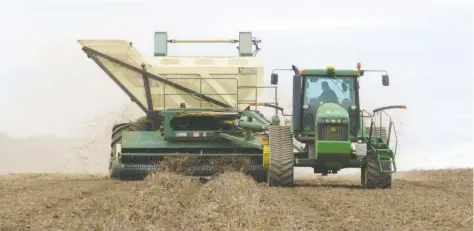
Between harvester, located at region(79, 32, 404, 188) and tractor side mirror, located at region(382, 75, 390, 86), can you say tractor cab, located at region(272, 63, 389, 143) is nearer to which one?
harvester, located at region(79, 32, 404, 188)

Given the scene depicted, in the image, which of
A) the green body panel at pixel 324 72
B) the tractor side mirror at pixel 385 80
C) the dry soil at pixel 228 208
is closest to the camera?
the dry soil at pixel 228 208

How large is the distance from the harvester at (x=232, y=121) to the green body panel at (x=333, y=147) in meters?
0.02

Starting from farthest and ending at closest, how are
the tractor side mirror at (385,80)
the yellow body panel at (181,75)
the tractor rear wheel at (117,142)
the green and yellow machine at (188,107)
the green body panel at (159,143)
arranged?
the yellow body panel at (181,75)
the green body panel at (159,143)
the green and yellow machine at (188,107)
the tractor rear wheel at (117,142)
the tractor side mirror at (385,80)

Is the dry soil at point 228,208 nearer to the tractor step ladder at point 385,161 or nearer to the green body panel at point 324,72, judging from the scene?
the tractor step ladder at point 385,161

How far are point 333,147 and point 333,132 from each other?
0.28m

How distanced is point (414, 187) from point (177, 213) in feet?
22.3

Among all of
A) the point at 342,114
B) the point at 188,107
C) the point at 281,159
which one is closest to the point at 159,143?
the point at 188,107

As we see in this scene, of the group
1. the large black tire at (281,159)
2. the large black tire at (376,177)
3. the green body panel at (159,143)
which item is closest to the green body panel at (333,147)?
the large black tire at (281,159)

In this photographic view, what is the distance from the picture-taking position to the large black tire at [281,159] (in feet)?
49.5

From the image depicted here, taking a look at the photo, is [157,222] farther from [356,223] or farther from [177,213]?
[356,223]

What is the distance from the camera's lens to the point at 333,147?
589 inches

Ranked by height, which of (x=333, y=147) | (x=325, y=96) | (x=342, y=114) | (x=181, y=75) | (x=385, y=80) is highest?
(x=181, y=75)

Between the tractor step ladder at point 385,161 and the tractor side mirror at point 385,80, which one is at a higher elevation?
the tractor side mirror at point 385,80

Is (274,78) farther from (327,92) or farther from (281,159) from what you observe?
(281,159)
